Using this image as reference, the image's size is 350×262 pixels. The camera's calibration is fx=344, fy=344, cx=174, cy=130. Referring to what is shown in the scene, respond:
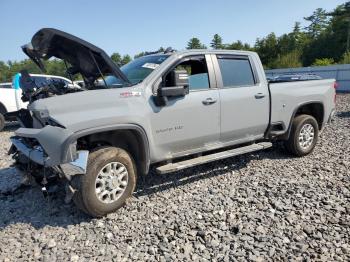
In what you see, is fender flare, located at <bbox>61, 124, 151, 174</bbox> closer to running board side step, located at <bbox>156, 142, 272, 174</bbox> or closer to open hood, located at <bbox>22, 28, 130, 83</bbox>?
running board side step, located at <bbox>156, 142, 272, 174</bbox>

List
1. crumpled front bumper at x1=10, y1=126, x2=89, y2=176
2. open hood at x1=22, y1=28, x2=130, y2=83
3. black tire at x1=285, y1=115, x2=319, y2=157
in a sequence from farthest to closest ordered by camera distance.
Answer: black tire at x1=285, y1=115, x2=319, y2=157
open hood at x1=22, y1=28, x2=130, y2=83
crumpled front bumper at x1=10, y1=126, x2=89, y2=176

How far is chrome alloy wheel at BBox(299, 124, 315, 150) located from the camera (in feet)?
21.3

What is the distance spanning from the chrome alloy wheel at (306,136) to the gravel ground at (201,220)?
2.67 ft

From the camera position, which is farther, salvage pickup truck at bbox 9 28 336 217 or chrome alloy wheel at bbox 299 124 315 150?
chrome alloy wheel at bbox 299 124 315 150

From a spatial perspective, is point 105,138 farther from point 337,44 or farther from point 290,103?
point 337,44

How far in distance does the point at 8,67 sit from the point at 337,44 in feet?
291

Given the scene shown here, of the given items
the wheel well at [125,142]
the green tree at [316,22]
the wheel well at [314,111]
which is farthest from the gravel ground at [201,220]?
the green tree at [316,22]

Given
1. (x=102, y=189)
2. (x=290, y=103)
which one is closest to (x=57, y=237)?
(x=102, y=189)

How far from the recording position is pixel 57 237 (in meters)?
3.80

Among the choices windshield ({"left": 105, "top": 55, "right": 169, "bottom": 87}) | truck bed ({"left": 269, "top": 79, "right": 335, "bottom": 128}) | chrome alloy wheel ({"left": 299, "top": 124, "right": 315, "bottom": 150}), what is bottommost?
chrome alloy wheel ({"left": 299, "top": 124, "right": 315, "bottom": 150})

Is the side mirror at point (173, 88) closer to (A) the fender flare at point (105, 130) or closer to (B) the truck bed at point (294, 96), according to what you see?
(A) the fender flare at point (105, 130)

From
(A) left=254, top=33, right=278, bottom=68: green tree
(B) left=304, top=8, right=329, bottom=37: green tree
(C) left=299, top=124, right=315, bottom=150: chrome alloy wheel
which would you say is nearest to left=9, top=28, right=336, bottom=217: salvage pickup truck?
(C) left=299, top=124, right=315, bottom=150: chrome alloy wheel

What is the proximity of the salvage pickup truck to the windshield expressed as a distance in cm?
2

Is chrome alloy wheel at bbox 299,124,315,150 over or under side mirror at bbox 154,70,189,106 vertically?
under
